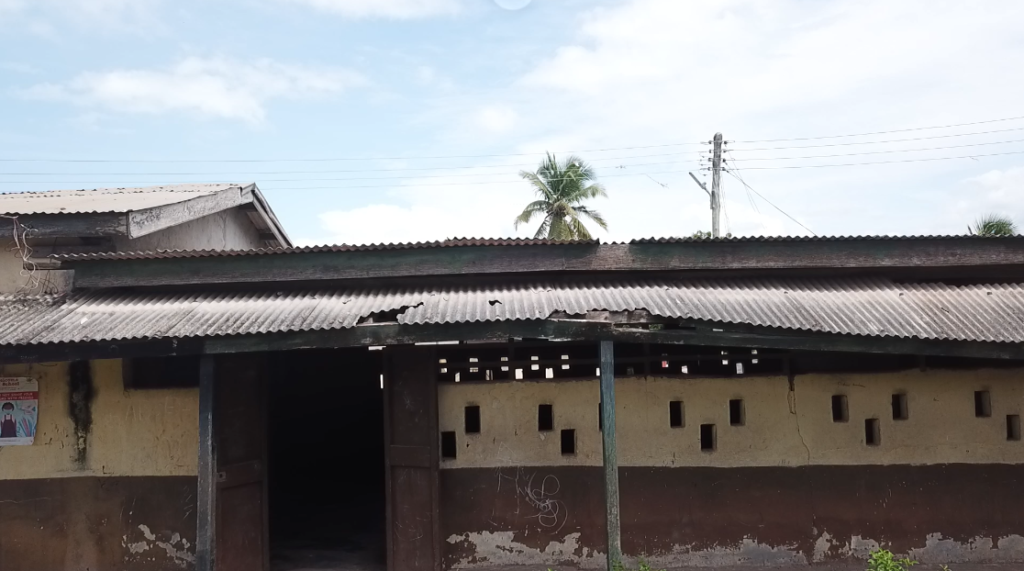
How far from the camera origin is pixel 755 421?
743cm

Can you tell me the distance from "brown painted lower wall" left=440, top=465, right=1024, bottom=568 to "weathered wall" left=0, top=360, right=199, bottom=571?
2.93m

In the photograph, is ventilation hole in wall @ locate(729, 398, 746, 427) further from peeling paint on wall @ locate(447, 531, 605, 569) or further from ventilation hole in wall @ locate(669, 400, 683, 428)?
peeling paint on wall @ locate(447, 531, 605, 569)

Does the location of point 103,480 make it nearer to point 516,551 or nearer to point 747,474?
point 516,551

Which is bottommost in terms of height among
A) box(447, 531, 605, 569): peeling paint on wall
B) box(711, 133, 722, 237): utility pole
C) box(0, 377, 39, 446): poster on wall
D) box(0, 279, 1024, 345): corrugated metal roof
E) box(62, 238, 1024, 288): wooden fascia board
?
box(447, 531, 605, 569): peeling paint on wall

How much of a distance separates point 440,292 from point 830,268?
14.4 ft

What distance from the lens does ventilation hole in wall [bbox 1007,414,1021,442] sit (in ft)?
24.2

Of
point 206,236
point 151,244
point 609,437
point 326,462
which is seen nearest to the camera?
point 609,437

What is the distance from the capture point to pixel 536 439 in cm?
744

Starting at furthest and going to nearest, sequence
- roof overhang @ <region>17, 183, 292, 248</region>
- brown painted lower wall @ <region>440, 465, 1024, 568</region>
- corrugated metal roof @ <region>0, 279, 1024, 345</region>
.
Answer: roof overhang @ <region>17, 183, 292, 248</region> < brown painted lower wall @ <region>440, 465, 1024, 568</region> < corrugated metal roof @ <region>0, 279, 1024, 345</region>

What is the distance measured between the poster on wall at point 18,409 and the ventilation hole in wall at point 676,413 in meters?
6.93

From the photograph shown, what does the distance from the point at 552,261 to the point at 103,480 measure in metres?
5.46

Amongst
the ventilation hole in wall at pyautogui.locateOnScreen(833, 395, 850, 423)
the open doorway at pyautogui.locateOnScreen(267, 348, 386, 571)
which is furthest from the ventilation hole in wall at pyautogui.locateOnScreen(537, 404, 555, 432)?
the ventilation hole in wall at pyautogui.locateOnScreen(833, 395, 850, 423)

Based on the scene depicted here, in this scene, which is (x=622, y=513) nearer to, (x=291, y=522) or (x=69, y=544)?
(x=291, y=522)

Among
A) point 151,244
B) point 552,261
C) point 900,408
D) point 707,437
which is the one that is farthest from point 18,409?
point 900,408
